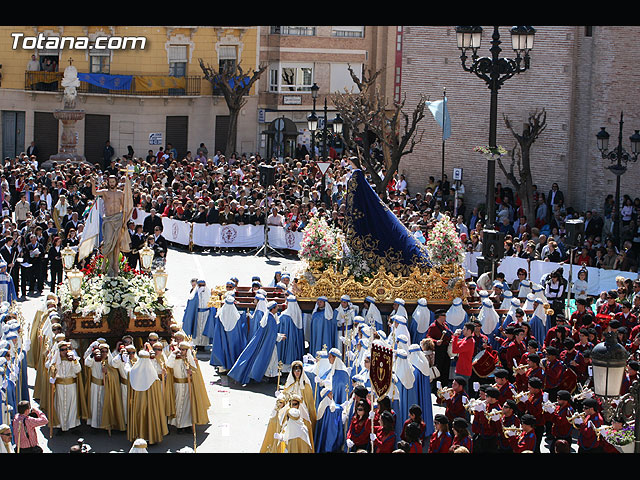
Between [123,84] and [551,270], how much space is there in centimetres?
2759

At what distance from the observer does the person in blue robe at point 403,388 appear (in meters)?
14.0

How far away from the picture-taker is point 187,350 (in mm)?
14641

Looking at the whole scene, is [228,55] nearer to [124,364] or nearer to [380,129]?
[380,129]

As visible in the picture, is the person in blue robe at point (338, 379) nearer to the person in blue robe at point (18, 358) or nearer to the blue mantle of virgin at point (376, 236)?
the person in blue robe at point (18, 358)

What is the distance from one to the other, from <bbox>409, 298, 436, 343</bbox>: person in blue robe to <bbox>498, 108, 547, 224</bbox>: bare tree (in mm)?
12301

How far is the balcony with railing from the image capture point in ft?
151

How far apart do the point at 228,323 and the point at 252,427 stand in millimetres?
3020

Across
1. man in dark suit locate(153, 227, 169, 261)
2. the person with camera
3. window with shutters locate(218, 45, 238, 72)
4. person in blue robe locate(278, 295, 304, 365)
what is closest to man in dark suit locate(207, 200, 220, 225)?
man in dark suit locate(153, 227, 169, 261)

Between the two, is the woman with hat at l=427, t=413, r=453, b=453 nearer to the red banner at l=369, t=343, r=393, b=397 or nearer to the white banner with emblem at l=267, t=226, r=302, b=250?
the red banner at l=369, t=343, r=393, b=397

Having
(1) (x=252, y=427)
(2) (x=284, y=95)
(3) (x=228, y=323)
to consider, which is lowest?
(1) (x=252, y=427)

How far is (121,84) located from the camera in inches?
1827

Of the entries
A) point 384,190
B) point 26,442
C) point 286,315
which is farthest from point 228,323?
point 384,190

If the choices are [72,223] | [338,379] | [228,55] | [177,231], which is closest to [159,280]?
[338,379]
